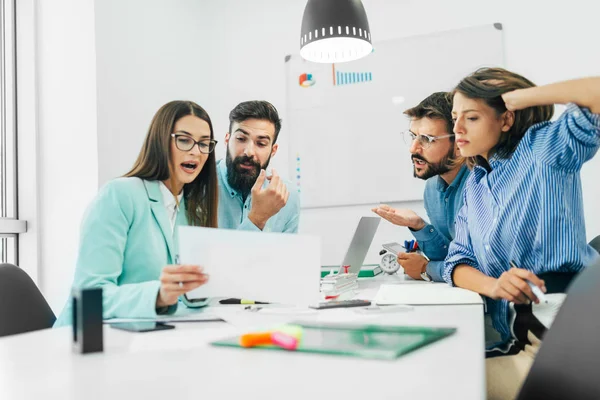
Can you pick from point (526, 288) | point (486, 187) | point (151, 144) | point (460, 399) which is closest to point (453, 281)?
point (486, 187)

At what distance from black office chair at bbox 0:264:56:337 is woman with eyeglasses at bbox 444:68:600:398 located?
4.10 ft

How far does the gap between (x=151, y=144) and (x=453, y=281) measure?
1.07 meters

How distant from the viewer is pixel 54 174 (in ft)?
9.48

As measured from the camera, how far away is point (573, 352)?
719 mm

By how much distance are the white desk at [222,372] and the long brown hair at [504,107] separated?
2.53 feet

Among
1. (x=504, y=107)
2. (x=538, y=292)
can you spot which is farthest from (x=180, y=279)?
(x=504, y=107)

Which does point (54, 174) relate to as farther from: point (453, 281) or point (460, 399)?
point (460, 399)

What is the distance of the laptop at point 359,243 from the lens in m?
2.12

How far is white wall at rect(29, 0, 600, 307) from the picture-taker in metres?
2.86

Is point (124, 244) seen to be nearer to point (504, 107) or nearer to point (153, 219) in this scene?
point (153, 219)

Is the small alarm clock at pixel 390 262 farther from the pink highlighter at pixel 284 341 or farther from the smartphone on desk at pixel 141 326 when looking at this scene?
the pink highlighter at pixel 284 341

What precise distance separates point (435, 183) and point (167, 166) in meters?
A: 1.33

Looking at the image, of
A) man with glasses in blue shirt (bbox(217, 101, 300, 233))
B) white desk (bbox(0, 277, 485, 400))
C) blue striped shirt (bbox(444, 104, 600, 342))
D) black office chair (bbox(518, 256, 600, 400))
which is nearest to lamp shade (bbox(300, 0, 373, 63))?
man with glasses in blue shirt (bbox(217, 101, 300, 233))

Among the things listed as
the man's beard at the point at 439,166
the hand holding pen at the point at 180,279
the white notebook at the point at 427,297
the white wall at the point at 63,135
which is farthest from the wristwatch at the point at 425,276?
the white wall at the point at 63,135
